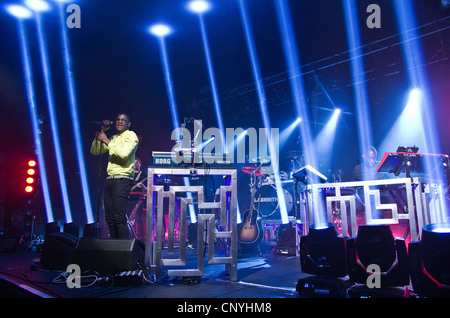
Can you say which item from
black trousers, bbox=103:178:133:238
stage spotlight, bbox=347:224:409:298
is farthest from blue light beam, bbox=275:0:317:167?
stage spotlight, bbox=347:224:409:298

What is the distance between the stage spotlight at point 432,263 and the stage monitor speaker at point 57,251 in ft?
11.1

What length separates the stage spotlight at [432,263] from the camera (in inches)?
64.3

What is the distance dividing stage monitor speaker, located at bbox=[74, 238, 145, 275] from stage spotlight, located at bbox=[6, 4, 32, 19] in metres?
4.91

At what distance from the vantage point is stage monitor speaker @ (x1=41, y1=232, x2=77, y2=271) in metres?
3.19

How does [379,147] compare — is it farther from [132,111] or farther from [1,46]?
[1,46]

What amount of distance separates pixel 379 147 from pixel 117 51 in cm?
784

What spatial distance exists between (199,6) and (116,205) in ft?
13.5

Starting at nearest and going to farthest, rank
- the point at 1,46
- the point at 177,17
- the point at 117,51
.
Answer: the point at 177,17 < the point at 1,46 < the point at 117,51

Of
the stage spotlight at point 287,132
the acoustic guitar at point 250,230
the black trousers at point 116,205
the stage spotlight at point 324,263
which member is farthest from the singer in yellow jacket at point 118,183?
Result: the stage spotlight at point 287,132

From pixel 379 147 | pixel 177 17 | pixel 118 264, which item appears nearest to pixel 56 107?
pixel 177 17

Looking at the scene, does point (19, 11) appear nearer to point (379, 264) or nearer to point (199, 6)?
point (199, 6)

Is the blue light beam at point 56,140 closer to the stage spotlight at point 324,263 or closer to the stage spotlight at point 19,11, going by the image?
the stage spotlight at point 19,11

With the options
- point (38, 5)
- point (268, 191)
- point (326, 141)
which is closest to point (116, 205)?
point (38, 5)
